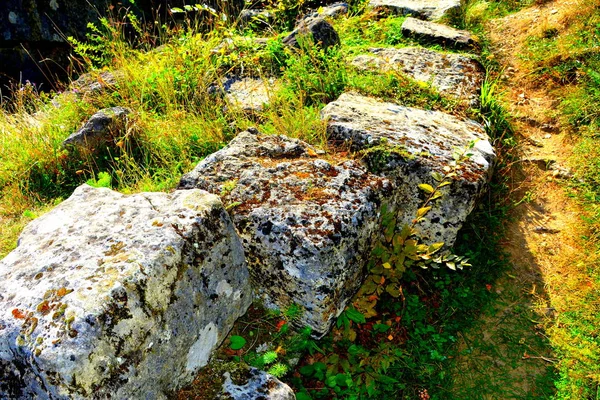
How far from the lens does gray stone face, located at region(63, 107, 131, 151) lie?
5.41 metres

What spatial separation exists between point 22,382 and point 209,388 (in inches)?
40.5

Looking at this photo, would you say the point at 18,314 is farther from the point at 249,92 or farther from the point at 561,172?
the point at 561,172

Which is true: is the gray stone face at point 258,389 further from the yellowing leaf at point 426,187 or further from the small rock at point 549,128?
the small rock at point 549,128

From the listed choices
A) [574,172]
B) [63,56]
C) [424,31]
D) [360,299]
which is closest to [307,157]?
[360,299]

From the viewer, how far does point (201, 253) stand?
2.93 metres

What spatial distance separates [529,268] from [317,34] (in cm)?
392

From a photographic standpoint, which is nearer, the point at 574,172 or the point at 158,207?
the point at 158,207

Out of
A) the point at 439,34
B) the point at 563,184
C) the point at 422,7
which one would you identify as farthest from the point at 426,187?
the point at 422,7

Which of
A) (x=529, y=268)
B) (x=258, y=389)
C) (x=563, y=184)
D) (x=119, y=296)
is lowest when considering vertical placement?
(x=529, y=268)

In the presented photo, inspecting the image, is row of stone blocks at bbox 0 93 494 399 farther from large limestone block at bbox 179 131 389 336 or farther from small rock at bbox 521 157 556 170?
small rock at bbox 521 157 556 170

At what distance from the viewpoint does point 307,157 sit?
4016 mm

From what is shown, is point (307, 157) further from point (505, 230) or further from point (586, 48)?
point (586, 48)

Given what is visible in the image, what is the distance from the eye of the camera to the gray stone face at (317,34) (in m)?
6.20

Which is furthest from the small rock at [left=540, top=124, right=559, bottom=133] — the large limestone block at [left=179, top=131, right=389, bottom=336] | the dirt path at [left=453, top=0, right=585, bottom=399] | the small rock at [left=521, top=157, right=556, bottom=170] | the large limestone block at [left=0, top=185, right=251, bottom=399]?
the large limestone block at [left=0, top=185, right=251, bottom=399]
